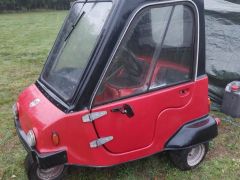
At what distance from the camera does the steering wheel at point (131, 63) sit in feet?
10.3

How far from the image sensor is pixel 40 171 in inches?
134

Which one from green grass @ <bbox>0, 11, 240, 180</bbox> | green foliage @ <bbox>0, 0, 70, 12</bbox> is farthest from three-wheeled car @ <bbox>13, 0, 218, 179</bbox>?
green foliage @ <bbox>0, 0, 70, 12</bbox>

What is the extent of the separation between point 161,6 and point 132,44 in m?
0.41

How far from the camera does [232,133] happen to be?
4754 mm

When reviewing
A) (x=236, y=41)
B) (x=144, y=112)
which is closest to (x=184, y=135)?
(x=144, y=112)

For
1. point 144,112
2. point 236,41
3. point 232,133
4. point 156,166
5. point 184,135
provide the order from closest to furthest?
point 144,112 → point 184,135 → point 156,166 → point 232,133 → point 236,41

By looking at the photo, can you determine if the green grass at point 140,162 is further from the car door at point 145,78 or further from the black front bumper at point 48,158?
the black front bumper at point 48,158

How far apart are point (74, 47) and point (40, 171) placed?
1.19 meters

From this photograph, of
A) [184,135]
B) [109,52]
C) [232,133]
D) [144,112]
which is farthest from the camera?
[232,133]

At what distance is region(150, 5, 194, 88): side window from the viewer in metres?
3.31

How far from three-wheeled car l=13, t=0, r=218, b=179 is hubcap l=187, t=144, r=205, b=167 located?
191 millimetres

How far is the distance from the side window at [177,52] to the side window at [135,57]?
0.08 meters

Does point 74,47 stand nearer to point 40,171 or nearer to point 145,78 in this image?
point 145,78

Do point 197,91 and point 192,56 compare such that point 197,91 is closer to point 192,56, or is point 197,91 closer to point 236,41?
point 192,56
